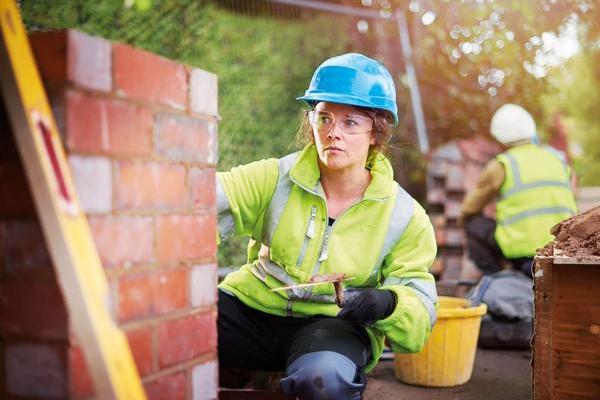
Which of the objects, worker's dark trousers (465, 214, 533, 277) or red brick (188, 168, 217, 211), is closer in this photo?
red brick (188, 168, 217, 211)

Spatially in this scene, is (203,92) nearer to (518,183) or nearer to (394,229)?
(394,229)

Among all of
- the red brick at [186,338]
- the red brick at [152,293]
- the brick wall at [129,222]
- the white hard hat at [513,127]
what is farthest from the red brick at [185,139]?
the white hard hat at [513,127]

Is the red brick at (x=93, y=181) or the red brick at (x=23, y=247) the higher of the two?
the red brick at (x=93, y=181)

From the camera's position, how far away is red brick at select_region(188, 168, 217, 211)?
1.71m

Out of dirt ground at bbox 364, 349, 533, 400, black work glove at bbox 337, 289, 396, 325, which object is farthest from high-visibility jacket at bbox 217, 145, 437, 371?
dirt ground at bbox 364, 349, 533, 400

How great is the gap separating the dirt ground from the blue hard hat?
154cm

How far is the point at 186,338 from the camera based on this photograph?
5.49 feet

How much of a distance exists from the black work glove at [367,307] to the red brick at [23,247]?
118 centimetres

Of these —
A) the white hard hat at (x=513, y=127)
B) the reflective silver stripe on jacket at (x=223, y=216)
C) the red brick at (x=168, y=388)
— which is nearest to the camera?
the red brick at (x=168, y=388)

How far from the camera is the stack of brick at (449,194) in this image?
269 inches

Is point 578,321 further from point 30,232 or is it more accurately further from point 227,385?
point 30,232

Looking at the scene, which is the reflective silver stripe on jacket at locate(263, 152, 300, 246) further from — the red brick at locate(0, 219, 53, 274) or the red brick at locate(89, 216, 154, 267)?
the red brick at locate(0, 219, 53, 274)

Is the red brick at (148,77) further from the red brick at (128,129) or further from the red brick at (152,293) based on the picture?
the red brick at (152,293)

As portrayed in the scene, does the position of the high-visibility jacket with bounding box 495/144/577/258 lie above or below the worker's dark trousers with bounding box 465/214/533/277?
above
